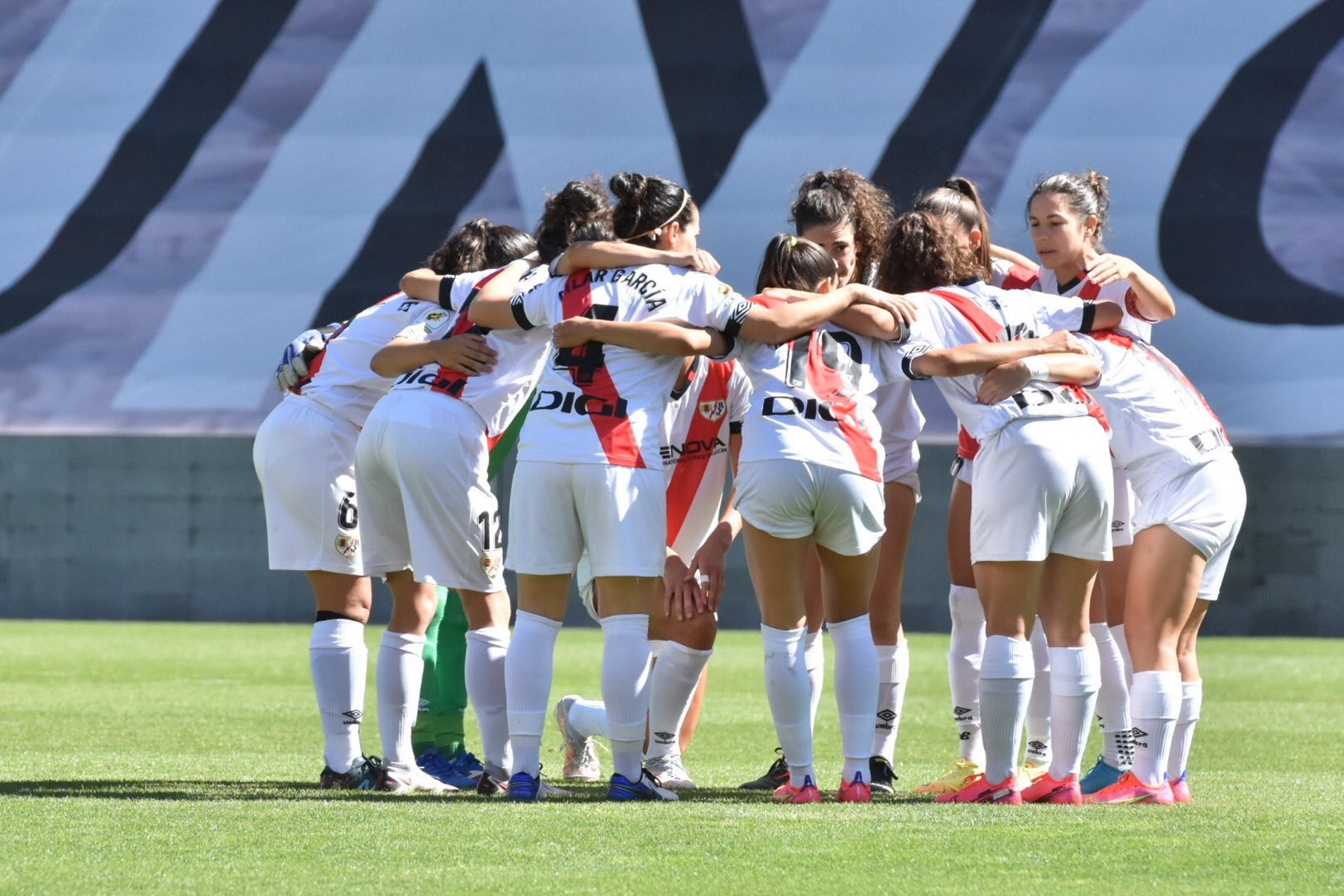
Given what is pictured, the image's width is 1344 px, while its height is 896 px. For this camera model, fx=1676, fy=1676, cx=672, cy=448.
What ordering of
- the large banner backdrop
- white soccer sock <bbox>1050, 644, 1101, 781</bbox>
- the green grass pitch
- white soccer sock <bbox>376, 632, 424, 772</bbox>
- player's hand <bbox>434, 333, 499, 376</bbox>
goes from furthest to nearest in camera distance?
the large banner backdrop < white soccer sock <bbox>376, 632, 424, 772</bbox> < player's hand <bbox>434, 333, 499, 376</bbox> < white soccer sock <bbox>1050, 644, 1101, 781</bbox> < the green grass pitch

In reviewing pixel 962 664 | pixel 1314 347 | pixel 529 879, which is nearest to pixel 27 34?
pixel 1314 347

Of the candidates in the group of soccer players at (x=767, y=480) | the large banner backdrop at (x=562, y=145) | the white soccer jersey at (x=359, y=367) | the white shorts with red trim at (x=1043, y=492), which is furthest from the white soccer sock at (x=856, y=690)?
the large banner backdrop at (x=562, y=145)

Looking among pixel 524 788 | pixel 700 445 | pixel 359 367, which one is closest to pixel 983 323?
pixel 700 445

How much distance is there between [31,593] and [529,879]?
38.8 feet

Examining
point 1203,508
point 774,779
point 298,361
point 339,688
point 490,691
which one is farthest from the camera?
point 298,361

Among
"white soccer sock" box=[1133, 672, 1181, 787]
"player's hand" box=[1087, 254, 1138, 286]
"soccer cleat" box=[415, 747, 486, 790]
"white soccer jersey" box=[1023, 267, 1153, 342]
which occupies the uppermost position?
"player's hand" box=[1087, 254, 1138, 286]

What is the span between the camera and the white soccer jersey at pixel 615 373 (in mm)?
4348

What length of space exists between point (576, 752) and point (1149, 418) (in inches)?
83.7

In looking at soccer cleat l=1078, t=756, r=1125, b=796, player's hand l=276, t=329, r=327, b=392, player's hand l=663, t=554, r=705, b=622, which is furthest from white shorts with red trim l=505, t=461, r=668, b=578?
soccer cleat l=1078, t=756, r=1125, b=796

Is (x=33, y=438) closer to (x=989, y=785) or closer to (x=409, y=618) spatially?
(x=409, y=618)

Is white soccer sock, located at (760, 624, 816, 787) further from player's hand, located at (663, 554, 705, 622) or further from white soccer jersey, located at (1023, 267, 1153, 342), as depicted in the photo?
white soccer jersey, located at (1023, 267, 1153, 342)

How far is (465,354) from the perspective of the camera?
4.78m

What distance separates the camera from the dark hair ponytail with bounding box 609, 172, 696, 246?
14.9 feet

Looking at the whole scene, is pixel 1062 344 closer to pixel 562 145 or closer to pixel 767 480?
pixel 767 480
